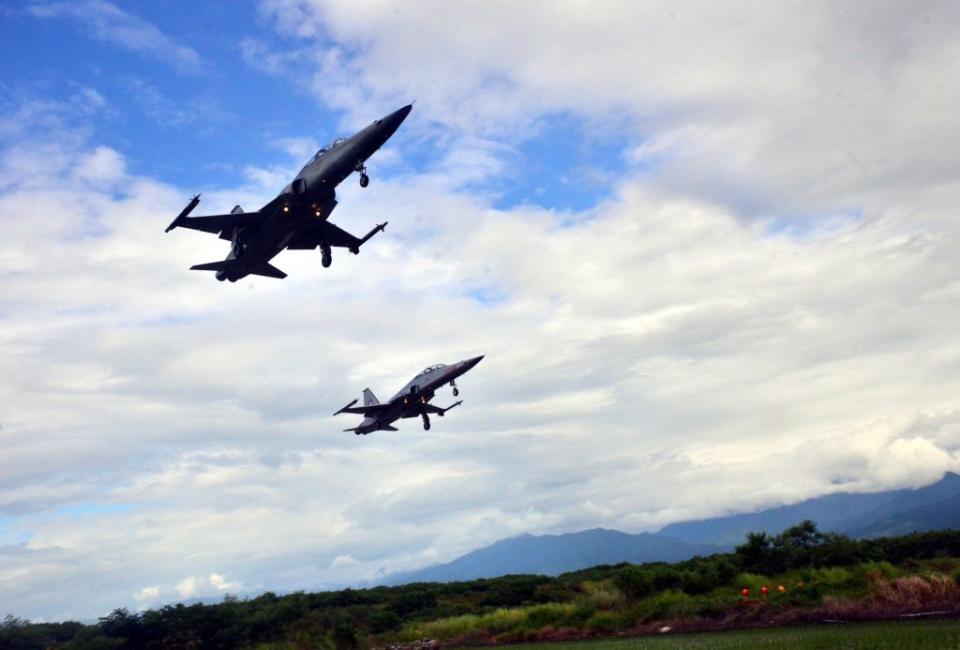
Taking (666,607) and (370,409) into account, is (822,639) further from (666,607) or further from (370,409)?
(370,409)

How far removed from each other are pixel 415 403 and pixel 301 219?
18407 mm

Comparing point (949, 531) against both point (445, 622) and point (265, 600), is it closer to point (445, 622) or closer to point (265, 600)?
point (445, 622)

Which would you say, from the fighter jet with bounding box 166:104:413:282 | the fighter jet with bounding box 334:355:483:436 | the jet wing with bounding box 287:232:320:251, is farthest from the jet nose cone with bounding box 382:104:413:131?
the fighter jet with bounding box 334:355:483:436

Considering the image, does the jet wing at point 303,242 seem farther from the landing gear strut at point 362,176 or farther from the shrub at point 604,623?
the shrub at point 604,623

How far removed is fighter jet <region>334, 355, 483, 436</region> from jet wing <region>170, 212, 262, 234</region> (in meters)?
15.7

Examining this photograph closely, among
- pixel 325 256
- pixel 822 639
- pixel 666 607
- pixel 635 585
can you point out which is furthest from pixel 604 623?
pixel 325 256

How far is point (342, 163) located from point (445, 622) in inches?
932

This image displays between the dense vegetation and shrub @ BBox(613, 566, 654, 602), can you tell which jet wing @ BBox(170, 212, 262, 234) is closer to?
the dense vegetation

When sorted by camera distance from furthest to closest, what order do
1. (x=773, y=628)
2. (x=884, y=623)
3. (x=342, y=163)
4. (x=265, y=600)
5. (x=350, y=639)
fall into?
(x=265, y=600), (x=342, y=163), (x=350, y=639), (x=773, y=628), (x=884, y=623)

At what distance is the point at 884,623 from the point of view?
2247 cm

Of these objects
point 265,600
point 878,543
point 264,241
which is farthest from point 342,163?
point 265,600

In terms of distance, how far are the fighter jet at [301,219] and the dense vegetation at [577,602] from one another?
20.5 m

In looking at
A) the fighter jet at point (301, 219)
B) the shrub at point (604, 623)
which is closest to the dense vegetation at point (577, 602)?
the shrub at point (604, 623)

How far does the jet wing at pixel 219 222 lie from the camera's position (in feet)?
145
